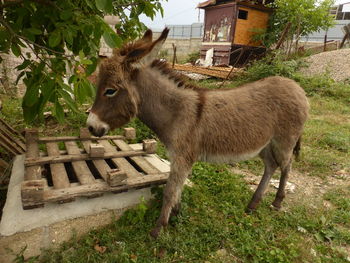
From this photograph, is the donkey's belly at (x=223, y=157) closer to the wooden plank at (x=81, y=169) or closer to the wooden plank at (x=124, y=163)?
the wooden plank at (x=124, y=163)

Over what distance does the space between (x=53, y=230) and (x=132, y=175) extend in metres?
1.00

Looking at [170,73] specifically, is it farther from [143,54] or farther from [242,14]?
[242,14]

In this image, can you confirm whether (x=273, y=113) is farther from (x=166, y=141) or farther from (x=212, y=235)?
(x=212, y=235)

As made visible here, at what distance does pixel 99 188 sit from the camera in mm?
2600

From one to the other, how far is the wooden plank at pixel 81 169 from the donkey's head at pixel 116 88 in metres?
0.69

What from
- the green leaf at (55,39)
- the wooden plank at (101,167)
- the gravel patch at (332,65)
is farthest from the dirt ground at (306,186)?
the gravel patch at (332,65)

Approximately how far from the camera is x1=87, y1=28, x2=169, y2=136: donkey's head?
2293 millimetres

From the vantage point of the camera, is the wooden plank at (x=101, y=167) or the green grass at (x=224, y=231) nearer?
the green grass at (x=224, y=231)

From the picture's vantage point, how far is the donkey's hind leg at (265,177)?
3.30 meters

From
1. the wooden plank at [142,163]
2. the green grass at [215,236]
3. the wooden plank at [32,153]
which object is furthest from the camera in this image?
the wooden plank at [142,163]

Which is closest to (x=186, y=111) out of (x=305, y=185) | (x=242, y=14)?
(x=305, y=185)

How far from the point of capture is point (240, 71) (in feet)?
35.8

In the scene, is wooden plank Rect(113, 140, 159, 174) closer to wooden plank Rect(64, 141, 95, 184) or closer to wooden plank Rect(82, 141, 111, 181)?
wooden plank Rect(82, 141, 111, 181)

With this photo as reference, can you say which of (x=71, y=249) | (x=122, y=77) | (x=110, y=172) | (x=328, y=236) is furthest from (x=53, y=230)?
(x=328, y=236)
